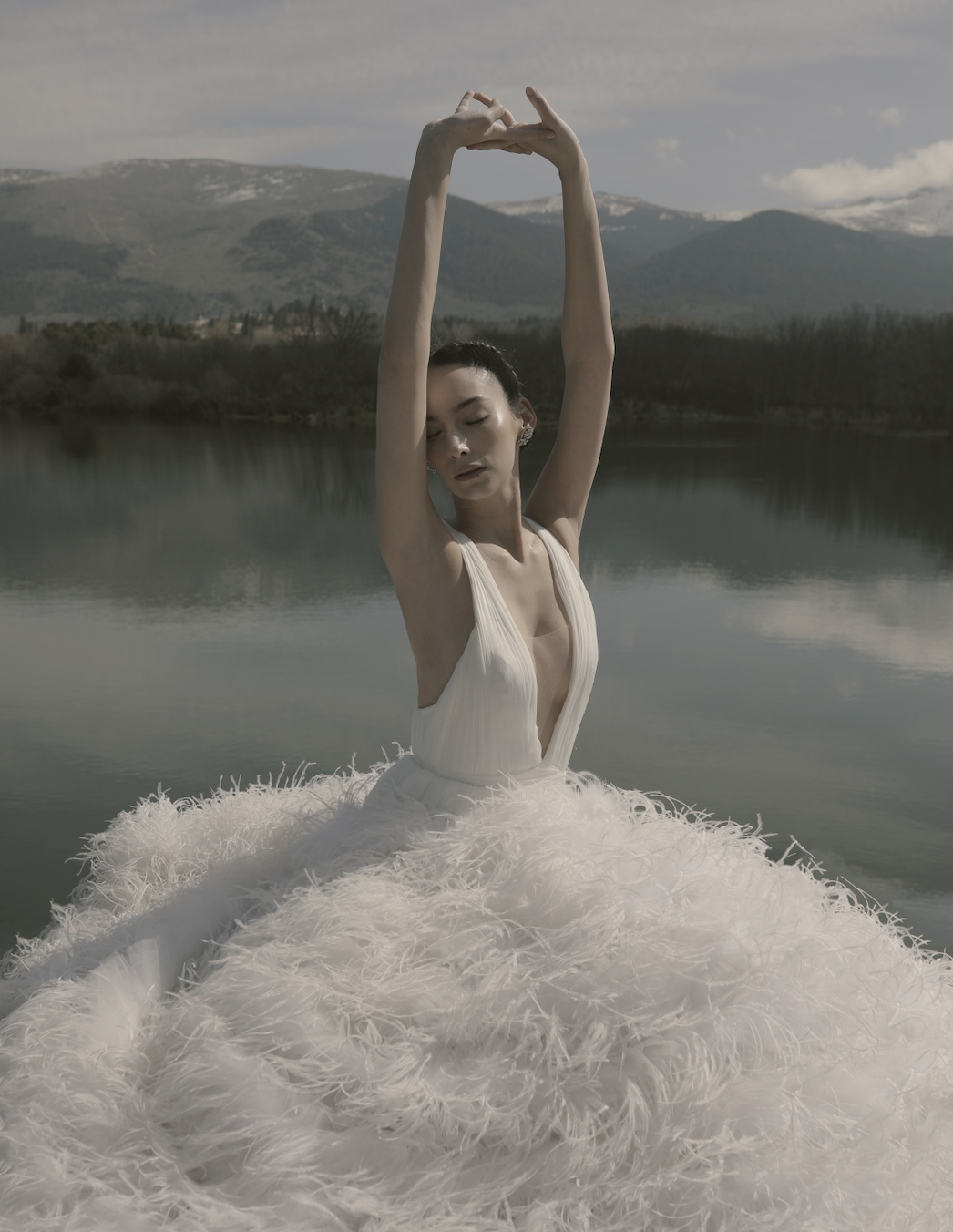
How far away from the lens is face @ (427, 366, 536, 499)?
1.84m

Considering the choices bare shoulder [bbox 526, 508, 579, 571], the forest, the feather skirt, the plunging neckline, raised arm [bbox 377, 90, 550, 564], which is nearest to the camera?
the feather skirt

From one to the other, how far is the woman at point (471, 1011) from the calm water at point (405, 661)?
4.55 ft

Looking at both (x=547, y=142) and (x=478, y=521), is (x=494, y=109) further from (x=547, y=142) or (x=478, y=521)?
(x=478, y=521)

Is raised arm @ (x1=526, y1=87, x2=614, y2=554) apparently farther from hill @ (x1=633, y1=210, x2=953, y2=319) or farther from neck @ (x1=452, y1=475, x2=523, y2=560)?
hill @ (x1=633, y1=210, x2=953, y2=319)

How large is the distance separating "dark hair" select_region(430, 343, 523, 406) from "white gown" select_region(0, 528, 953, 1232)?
85 centimetres

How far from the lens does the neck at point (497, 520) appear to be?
74.8 inches

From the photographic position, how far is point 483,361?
191 cm

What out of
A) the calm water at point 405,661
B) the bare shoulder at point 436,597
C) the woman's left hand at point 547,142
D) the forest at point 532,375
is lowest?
the calm water at point 405,661

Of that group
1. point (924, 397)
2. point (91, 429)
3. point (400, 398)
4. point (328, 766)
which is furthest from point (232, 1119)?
point (924, 397)

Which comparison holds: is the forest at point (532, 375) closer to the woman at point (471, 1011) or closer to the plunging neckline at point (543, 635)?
the plunging neckline at point (543, 635)

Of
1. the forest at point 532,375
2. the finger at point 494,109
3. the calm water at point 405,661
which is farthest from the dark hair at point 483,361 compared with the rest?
the forest at point 532,375

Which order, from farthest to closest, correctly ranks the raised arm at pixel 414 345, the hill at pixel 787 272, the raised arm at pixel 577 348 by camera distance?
the hill at pixel 787 272
the raised arm at pixel 577 348
the raised arm at pixel 414 345

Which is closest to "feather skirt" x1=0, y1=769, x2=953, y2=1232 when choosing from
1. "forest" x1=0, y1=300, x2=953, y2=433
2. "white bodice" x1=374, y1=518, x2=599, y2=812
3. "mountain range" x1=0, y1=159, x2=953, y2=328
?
"white bodice" x1=374, y1=518, x2=599, y2=812

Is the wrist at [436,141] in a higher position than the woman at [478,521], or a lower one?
higher
